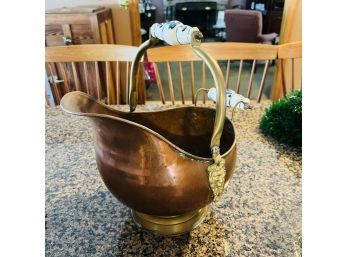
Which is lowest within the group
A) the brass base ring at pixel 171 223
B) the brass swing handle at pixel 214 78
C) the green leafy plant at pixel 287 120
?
the brass base ring at pixel 171 223

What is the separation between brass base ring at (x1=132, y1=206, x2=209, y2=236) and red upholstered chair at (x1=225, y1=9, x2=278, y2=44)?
139 inches

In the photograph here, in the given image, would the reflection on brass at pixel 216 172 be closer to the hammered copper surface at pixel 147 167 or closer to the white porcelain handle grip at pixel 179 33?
the hammered copper surface at pixel 147 167

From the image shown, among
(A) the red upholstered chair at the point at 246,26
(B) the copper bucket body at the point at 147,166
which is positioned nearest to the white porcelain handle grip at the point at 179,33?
(B) the copper bucket body at the point at 147,166

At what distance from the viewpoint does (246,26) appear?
3.61 metres

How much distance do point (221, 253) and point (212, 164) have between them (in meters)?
0.17

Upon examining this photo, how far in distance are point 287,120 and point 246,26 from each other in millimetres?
3336

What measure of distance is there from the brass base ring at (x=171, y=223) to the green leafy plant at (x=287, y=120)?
0.35 meters

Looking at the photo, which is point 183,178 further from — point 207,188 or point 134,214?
point 134,214

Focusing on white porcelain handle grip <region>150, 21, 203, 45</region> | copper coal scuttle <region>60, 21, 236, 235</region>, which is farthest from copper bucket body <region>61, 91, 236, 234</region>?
white porcelain handle grip <region>150, 21, 203, 45</region>

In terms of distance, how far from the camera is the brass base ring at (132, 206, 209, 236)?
1.52 ft

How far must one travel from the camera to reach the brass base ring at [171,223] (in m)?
0.46

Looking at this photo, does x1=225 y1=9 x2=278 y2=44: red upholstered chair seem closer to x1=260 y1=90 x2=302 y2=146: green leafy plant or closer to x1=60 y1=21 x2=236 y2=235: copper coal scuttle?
x1=260 y1=90 x2=302 y2=146: green leafy plant

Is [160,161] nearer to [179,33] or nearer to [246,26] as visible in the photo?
[179,33]

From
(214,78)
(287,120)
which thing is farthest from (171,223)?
(287,120)
